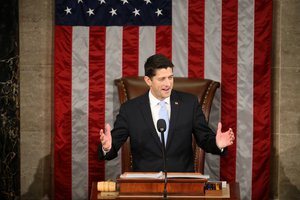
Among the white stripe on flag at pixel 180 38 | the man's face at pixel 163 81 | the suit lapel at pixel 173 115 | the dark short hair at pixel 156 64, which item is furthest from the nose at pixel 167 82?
the white stripe on flag at pixel 180 38

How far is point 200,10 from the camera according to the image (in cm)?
584

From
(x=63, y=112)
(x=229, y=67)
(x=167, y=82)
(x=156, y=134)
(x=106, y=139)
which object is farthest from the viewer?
(x=63, y=112)

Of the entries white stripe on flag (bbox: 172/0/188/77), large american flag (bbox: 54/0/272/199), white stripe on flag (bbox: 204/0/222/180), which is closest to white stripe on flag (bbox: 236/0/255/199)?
large american flag (bbox: 54/0/272/199)

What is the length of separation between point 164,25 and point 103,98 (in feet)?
3.08

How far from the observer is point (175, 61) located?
5.88 metres

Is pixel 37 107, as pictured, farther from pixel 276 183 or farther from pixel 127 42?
pixel 276 183

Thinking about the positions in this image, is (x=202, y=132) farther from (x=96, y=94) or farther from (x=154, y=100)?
(x=96, y=94)

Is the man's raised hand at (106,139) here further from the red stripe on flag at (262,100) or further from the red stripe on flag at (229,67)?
the red stripe on flag at (262,100)

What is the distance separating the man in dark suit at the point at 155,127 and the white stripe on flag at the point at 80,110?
1095 mm

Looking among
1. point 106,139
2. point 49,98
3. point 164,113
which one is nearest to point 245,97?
point 164,113

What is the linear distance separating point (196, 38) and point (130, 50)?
2.16 feet

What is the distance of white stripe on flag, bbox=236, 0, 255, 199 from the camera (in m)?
5.81

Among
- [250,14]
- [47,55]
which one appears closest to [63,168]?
[47,55]

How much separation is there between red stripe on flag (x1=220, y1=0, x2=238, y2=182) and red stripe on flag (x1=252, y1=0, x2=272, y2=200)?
20 centimetres
